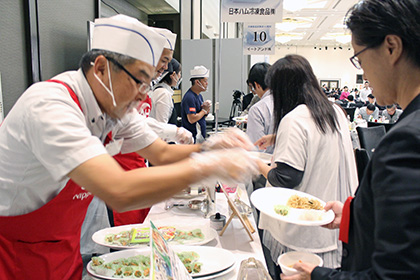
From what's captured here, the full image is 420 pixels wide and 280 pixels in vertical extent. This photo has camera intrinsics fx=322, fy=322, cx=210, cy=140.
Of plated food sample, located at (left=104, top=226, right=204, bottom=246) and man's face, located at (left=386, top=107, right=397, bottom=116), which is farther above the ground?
man's face, located at (left=386, top=107, right=397, bottom=116)

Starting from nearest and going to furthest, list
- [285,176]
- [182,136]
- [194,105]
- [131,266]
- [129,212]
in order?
[131,266]
[285,176]
[129,212]
[182,136]
[194,105]

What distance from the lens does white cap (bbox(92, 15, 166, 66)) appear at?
963 millimetres

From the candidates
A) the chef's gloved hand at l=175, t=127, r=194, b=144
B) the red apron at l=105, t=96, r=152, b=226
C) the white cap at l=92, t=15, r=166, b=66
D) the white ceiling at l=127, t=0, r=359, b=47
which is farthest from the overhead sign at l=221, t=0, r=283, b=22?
the white cap at l=92, t=15, r=166, b=66

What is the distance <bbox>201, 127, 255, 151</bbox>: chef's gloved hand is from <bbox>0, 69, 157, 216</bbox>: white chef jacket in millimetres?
363

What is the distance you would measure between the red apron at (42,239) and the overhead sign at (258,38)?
4.72 meters

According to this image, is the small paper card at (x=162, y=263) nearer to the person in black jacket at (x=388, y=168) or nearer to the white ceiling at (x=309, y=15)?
the person in black jacket at (x=388, y=168)

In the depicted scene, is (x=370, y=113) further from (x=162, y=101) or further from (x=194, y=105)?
(x=162, y=101)

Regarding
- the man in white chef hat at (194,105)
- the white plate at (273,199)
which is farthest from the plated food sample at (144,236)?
the man in white chef hat at (194,105)

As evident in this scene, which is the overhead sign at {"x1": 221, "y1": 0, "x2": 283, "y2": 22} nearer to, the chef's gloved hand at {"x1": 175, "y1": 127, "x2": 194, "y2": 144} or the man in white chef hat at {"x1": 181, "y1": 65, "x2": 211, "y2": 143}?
the man in white chef hat at {"x1": 181, "y1": 65, "x2": 211, "y2": 143}

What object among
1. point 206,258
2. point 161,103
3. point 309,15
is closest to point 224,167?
point 206,258

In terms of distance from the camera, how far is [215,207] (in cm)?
188

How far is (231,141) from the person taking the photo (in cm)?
108

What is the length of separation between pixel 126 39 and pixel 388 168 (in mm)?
772

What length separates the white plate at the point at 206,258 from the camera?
45.2 inches
